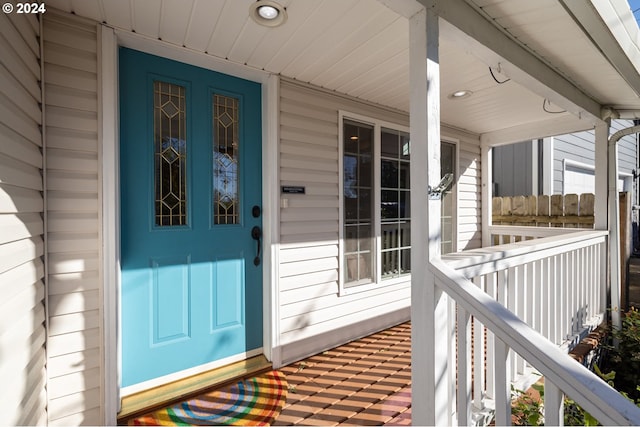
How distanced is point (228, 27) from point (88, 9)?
0.73 metres

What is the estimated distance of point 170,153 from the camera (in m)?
2.08

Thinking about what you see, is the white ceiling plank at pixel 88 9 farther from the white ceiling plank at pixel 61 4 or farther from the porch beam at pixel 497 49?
the porch beam at pixel 497 49

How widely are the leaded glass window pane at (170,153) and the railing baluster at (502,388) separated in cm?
197

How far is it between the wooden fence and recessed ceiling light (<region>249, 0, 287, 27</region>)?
4.07m

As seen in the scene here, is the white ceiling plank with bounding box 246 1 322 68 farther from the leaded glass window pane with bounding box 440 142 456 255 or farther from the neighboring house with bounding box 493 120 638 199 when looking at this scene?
the neighboring house with bounding box 493 120 638 199

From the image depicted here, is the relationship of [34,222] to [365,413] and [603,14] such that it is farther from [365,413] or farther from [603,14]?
[603,14]

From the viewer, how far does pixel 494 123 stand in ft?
12.5

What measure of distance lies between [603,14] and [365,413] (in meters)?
2.73

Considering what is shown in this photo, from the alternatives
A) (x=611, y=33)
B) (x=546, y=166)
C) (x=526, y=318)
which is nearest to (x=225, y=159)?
(x=526, y=318)

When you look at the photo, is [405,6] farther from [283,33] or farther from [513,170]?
[513,170]

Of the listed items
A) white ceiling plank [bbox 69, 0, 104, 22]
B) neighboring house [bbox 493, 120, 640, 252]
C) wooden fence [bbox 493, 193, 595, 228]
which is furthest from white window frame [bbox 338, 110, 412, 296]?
neighboring house [bbox 493, 120, 640, 252]

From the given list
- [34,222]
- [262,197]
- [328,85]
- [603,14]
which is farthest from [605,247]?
[34,222]

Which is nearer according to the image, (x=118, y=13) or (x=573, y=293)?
(x=118, y=13)

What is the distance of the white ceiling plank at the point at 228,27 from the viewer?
5.33 ft
